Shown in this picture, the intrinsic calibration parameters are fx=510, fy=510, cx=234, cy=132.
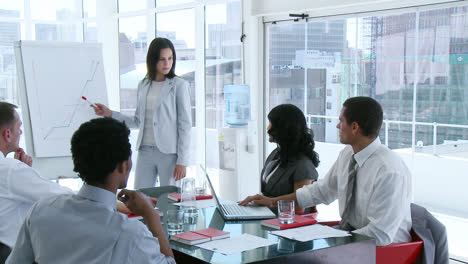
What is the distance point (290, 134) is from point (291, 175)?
0.80 ft

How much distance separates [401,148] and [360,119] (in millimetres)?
2562

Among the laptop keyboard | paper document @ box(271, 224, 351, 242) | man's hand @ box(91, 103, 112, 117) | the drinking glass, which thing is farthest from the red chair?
man's hand @ box(91, 103, 112, 117)

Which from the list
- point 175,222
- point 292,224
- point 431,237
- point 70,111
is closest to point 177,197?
point 175,222

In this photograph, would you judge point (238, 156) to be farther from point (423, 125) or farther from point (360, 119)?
point (360, 119)

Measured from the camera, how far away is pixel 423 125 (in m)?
4.45

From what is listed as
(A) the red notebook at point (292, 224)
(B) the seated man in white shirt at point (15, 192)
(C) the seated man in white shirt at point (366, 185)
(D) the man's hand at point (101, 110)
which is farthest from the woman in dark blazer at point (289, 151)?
(D) the man's hand at point (101, 110)

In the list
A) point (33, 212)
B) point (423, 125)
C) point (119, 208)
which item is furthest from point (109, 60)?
point (33, 212)

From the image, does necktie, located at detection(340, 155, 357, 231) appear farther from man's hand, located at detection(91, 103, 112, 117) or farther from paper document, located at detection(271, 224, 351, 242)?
man's hand, located at detection(91, 103, 112, 117)

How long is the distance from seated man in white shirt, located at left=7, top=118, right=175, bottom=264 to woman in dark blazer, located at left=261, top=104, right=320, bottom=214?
1430mm

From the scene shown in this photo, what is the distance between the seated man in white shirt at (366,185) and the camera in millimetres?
2342

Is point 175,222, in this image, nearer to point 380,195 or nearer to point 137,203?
point 137,203

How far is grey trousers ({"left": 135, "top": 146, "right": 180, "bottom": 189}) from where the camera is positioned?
382 centimetres

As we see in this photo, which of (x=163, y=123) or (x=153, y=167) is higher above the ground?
(x=163, y=123)

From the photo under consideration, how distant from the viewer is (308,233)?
7.25ft
